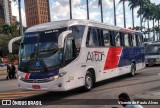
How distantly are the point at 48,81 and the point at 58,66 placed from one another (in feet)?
2.24

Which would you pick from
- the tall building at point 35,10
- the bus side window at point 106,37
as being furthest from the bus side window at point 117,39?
the tall building at point 35,10

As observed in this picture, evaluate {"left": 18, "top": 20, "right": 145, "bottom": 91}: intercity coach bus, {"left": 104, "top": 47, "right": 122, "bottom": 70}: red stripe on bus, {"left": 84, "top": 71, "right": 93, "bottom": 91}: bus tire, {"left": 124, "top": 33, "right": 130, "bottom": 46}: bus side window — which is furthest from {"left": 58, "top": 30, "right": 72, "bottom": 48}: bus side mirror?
{"left": 124, "top": 33, "right": 130, "bottom": 46}: bus side window

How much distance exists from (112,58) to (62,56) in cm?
541

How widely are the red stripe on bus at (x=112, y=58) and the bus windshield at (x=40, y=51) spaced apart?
438 centimetres

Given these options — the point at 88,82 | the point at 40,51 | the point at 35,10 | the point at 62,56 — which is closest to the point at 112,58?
the point at 88,82

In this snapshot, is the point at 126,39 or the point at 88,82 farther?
the point at 126,39

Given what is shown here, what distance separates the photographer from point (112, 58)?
1825 cm

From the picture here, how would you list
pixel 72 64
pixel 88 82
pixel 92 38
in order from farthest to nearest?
pixel 92 38 < pixel 88 82 < pixel 72 64

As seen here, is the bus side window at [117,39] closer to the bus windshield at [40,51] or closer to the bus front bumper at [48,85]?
the bus windshield at [40,51]

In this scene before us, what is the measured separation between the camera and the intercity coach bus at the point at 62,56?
1326cm

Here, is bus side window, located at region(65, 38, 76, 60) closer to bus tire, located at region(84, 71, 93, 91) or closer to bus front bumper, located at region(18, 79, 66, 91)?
bus front bumper, located at region(18, 79, 66, 91)

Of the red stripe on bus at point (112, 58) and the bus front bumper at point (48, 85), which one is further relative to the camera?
the red stripe on bus at point (112, 58)

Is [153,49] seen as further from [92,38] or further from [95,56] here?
[92,38]

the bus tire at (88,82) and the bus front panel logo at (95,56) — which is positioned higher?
the bus front panel logo at (95,56)
